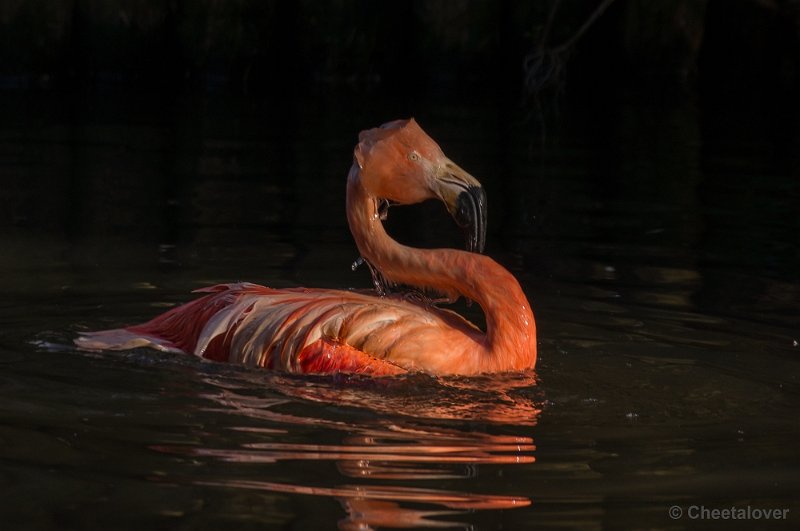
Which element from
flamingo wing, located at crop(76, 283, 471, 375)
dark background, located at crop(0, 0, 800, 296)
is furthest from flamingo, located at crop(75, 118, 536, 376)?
dark background, located at crop(0, 0, 800, 296)

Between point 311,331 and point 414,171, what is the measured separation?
29.9 inches

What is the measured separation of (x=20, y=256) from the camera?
27.2 feet

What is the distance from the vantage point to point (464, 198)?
231 inches

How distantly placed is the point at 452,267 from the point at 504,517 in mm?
1839

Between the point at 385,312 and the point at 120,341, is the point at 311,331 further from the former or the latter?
the point at 120,341

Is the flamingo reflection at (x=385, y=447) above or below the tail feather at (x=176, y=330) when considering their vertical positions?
below

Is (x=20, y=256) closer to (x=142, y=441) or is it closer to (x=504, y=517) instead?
(x=142, y=441)

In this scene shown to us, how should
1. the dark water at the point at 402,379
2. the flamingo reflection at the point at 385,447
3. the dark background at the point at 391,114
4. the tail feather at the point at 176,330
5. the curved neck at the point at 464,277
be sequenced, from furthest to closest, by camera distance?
1. the dark background at the point at 391,114
2. the tail feather at the point at 176,330
3. the curved neck at the point at 464,277
4. the dark water at the point at 402,379
5. the flamingo reflection at the point at 385,447

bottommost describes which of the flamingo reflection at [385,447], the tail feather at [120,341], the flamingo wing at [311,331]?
the flamingo reflection at [385,447]

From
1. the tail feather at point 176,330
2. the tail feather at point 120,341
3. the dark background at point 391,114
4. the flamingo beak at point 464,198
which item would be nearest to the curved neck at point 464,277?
the flamingo beak at point 464,198

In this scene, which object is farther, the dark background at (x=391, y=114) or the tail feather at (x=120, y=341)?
the dark background at (x=391, y=114)

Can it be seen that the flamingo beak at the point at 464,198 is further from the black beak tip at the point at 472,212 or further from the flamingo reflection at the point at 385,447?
the flamingo reflection at the point at 385,447

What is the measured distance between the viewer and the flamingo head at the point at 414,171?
19.3ft

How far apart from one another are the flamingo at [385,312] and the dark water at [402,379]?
0.09 m
